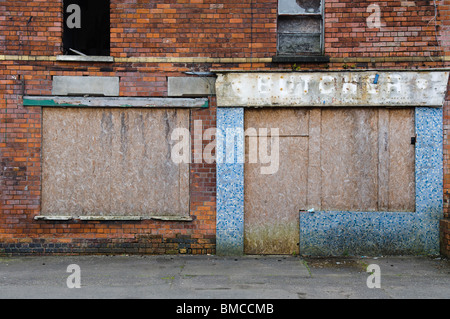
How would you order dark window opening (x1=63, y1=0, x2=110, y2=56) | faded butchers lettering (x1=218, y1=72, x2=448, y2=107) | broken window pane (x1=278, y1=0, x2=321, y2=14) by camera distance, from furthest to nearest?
1. dark window opening (x1=63, y1=0, x2=110, y2=56)
2. broken window pane (x1=278, y1=0, x2=321, y2=14)
3. faded butchers lettering (x1=218, y1=72, x2=448, y2=107)

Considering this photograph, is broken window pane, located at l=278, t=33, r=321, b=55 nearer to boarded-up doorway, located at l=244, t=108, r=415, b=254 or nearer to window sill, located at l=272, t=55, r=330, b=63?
window sill, located at l=272, t=55, r=330, b=63

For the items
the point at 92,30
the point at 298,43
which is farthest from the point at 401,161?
the point at 92,30

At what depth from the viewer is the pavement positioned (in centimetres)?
570

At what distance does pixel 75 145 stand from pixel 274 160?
12.0ft

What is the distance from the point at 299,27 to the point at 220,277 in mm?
4805

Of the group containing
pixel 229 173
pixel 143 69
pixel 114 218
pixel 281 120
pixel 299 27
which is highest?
pixel 299 27

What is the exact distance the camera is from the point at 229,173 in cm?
791

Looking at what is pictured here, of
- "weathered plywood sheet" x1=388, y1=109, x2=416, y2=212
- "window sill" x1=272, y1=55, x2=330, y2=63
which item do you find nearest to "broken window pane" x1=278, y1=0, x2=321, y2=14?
"window sill" x1=272, y1=55, x2=330, y2=63

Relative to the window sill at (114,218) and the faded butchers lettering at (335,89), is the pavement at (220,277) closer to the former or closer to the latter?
the window sill at (114,218)

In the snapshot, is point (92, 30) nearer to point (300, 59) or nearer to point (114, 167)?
point (114, 167)

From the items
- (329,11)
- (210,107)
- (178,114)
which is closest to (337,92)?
(329,11)

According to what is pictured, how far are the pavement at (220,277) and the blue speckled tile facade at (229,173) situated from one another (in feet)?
2.32

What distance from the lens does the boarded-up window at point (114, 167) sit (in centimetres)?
802

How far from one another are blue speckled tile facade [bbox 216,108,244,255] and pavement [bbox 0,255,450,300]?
2.32ft
